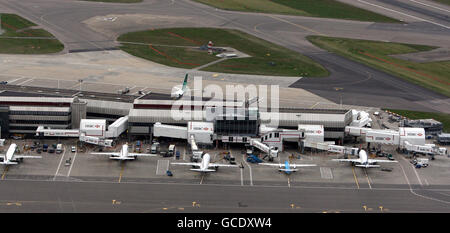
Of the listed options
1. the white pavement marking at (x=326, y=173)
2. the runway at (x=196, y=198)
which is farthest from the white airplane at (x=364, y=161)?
the runway at (x=196, y=198)

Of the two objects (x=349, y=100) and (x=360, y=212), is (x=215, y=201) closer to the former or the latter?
(x=360, y=212)

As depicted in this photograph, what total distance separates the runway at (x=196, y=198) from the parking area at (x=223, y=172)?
10.3 ft

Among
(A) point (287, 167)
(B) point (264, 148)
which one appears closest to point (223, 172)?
(A) point (287, 167)

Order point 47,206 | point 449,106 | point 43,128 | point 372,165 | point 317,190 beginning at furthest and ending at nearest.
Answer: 1. point 449,106
2. point 43,128
3. point 372,165
4. point 317,190
5. point 47,206

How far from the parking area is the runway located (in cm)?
314

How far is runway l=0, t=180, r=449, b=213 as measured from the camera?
117875 mm

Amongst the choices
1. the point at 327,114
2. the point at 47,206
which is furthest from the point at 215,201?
the point at 327,114

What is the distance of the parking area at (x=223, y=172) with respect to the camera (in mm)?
131625

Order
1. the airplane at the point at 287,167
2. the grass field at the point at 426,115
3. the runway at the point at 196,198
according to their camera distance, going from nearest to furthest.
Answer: the runway at the point at 196,198
the airplane at the point at 287,167
the grass field at the point at 426,115

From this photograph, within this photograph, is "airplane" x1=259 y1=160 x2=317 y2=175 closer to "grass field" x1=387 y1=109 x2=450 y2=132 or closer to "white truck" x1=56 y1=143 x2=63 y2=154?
"white truck" x1=56 y1=143 x2=63 y2=154

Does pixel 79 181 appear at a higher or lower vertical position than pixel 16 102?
lower

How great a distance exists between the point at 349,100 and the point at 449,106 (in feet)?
97.0

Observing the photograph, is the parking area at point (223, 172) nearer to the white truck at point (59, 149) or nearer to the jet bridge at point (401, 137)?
the white truck at point (59, 149)

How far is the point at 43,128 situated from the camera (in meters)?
152
